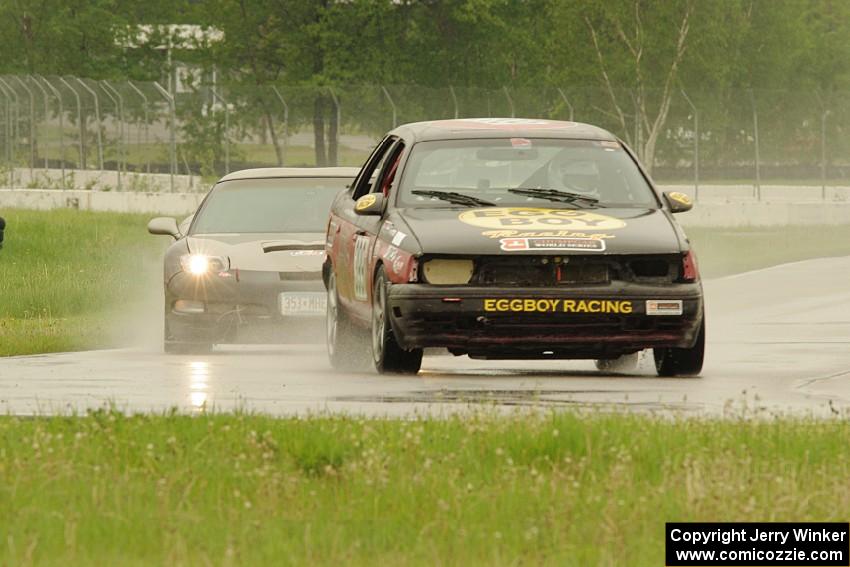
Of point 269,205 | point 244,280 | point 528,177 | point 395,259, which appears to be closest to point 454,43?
point 269,205

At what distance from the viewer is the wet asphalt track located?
36.3 ft

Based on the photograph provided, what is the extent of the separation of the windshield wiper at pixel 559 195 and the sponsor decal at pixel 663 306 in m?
0.99

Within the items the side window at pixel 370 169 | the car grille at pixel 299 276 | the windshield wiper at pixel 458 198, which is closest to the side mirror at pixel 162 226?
the car grille at pixel 299 276

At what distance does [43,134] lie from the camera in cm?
5150

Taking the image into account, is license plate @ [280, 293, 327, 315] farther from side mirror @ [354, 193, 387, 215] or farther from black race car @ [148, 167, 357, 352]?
side mirror @ [354, 193, 387, 215]

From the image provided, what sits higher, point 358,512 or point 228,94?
point 358,512

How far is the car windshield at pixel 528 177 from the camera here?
13.3 meters

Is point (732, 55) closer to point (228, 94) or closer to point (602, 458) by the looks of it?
point (228, 94)

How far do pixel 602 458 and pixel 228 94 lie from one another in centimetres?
3791

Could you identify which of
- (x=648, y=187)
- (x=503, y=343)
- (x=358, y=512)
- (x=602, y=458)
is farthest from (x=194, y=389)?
(x=358, y=512)

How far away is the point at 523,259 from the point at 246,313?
4.06 m

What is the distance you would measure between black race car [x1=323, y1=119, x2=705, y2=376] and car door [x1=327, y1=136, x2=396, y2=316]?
0.15 feet

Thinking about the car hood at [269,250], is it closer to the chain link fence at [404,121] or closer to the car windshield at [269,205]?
the car windshield at [269,205]

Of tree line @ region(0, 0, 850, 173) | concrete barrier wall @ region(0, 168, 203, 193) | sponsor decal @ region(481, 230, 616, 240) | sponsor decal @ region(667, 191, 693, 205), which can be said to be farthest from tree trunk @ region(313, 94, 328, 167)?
sponsor decal @ region(481, 230, 616, 240)
